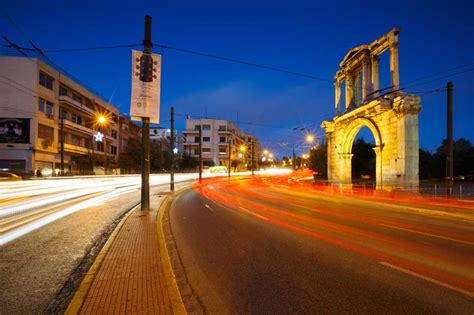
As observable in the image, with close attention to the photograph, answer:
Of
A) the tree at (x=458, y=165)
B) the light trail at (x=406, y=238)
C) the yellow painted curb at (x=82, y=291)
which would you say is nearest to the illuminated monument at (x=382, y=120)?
the light trail at (x=406, y=238)

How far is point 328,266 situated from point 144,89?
10.3 m

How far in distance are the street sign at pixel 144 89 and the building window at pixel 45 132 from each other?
34.2 metres

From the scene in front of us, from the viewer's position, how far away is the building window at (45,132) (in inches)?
1642

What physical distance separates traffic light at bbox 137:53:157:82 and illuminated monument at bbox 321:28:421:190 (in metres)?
16.0

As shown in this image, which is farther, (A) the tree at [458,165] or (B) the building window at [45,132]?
(A) the tree at [458,165]

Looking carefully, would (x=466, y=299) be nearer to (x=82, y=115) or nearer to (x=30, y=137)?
(x=30, y=137)

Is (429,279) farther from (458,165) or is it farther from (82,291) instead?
(458,165)

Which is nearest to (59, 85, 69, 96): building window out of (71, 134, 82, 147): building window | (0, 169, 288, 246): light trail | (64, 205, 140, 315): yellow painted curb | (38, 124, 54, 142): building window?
(38, 124, 54, 142): building window

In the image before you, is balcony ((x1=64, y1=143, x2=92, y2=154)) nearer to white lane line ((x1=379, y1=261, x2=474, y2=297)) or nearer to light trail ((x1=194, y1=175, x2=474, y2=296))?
light trail ((x1=194, y1=175, x2=474, y2=296))

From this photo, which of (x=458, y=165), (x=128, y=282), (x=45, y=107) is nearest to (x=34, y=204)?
(x=128, y=282)

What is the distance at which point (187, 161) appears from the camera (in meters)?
92.4

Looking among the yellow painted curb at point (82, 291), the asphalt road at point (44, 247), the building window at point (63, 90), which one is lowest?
the asphalt road at point (44, 247)

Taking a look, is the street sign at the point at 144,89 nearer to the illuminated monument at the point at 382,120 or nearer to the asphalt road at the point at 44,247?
the asphalt road at the point at 44,247

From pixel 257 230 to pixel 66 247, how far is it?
5.20 m
